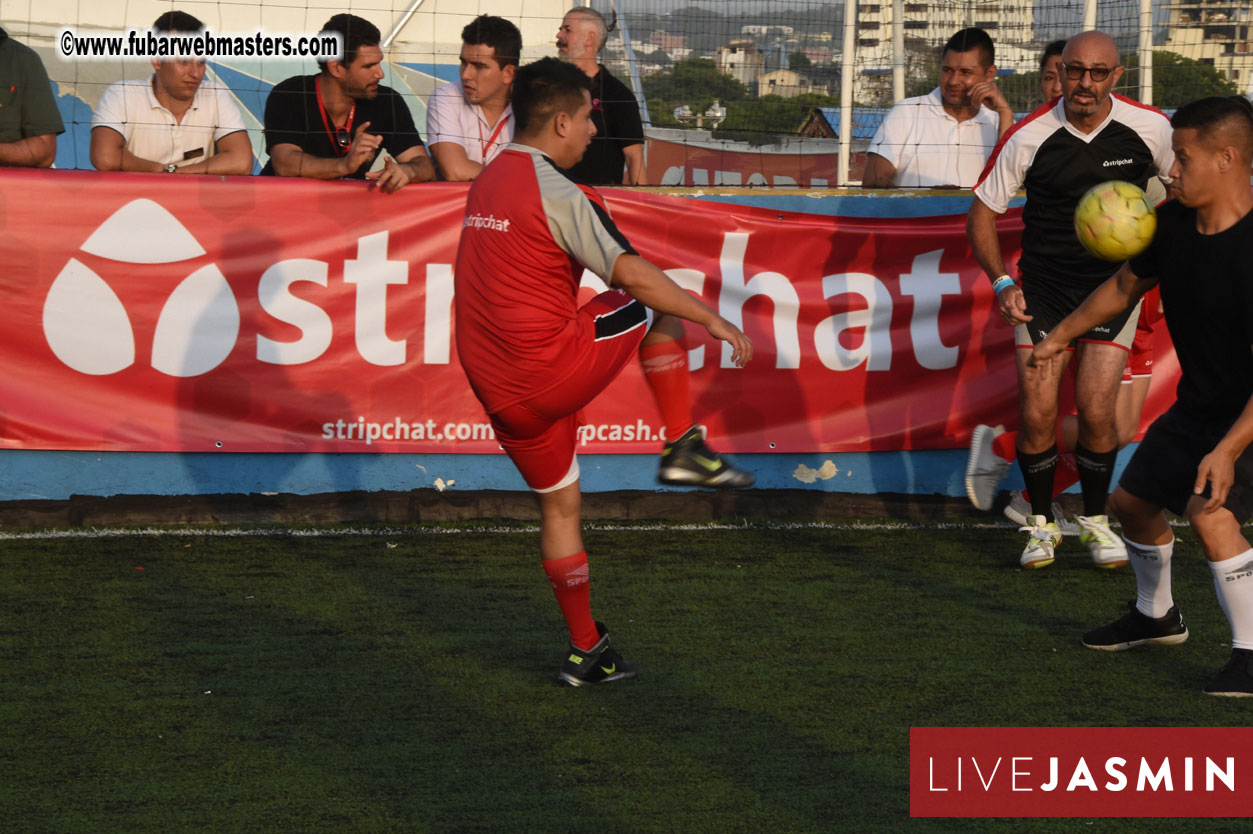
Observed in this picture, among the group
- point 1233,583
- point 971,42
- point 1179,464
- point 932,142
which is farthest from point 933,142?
point 1233,583

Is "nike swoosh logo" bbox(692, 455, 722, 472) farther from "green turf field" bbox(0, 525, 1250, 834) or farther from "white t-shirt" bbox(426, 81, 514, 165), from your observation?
"white t-shirt" bbox(426, 81, 514, 165)

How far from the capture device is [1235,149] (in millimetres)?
4578

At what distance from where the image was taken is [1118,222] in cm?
490

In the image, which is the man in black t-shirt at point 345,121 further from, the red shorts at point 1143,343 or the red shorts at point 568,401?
the red shorts at point 1143,343

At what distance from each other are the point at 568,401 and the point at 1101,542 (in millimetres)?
3045

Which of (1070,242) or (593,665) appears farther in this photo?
(1070,242)

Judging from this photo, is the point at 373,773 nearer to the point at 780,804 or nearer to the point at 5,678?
the point at 780,804

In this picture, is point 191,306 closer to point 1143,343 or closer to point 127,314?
point 127,314

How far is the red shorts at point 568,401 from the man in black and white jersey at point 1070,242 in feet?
7.21

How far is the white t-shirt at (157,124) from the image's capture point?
296 inches

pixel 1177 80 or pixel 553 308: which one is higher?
pixel 1177 80

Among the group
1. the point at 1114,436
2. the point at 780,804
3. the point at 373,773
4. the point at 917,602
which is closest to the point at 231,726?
the point at 373,773

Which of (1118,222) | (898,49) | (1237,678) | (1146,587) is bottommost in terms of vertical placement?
(1237,678)

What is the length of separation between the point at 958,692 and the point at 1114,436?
90.7 inches
